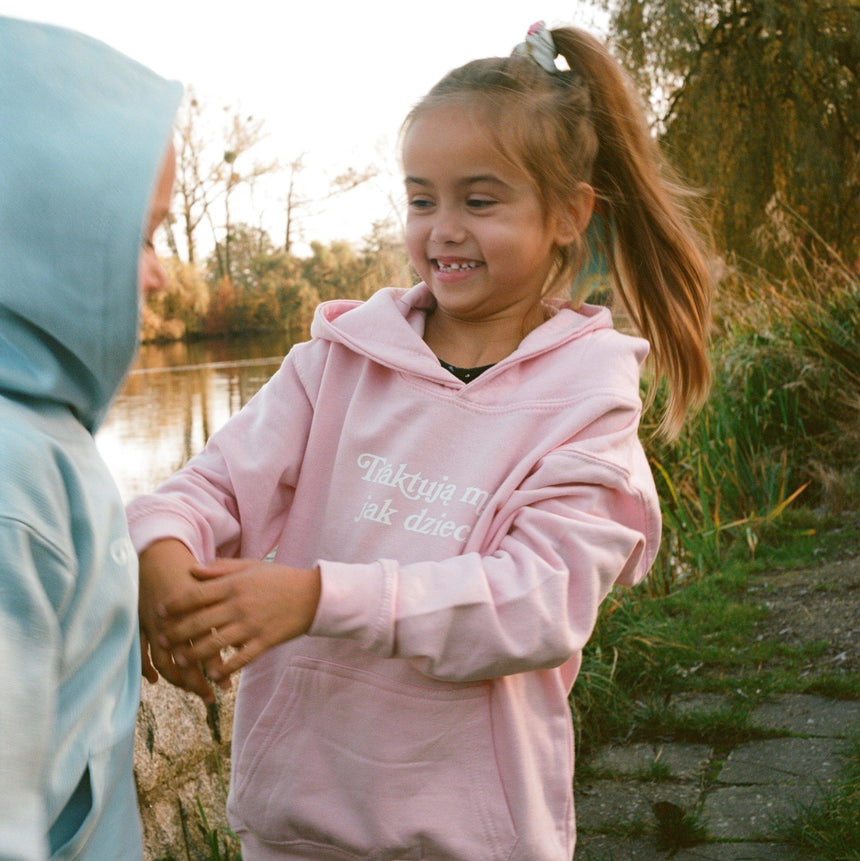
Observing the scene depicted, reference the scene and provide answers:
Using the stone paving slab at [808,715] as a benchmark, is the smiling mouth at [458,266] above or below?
above

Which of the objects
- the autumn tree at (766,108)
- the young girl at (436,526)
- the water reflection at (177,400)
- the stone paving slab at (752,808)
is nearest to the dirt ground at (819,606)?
the stone paving slab at (752,808)

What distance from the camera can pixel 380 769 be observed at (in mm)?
1362

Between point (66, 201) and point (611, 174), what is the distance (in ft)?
3.46

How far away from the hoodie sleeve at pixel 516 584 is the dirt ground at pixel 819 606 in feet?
6.50

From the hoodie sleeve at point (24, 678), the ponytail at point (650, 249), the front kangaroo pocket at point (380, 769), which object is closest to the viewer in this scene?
the hoodie sleeve at point (24, 678)

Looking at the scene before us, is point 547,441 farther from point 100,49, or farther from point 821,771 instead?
point 821,771

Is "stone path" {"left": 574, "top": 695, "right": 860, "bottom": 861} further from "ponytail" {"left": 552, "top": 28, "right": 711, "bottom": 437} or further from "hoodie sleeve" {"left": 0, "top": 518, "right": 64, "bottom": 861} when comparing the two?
"hoodie sleeve" {"left": 0, "top": 518, "right": 64, "bottom": 861}

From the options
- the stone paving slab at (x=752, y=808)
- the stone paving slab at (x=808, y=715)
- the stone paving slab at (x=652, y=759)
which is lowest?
the stone paving slab at (x=652, y=759)

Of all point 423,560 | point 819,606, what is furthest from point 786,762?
point 423,560

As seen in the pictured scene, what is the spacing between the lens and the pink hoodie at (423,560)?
125cm

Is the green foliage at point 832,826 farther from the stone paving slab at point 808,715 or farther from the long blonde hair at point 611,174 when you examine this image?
the long blonde hair at point 611,174

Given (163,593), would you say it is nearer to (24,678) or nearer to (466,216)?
(24,678)

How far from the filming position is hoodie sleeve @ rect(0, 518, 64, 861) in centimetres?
84

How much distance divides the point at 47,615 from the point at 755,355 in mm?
4911
